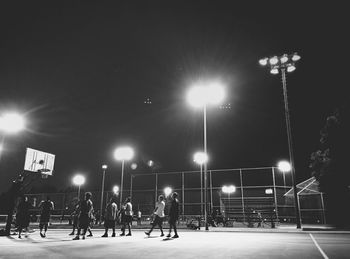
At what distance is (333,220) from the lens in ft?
70.7

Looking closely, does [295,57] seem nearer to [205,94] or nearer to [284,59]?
[284,59]

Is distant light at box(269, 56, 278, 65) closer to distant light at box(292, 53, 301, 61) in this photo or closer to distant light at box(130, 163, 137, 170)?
distant light at box(292, 53, 301, 61)

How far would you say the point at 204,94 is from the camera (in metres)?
19.2

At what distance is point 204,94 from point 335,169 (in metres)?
10.4

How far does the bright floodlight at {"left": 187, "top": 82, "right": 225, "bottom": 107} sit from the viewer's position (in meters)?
18.9

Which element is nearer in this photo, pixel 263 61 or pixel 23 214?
pixel 23 214

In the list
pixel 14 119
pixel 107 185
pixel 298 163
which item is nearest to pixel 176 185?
pixel 298 163

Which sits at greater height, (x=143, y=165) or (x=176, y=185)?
(x=143, y=165)

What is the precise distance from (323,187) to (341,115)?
5.20 meters

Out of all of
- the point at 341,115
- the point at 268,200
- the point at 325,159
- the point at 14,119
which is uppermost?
the point at 341,115

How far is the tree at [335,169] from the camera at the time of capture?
66.2ft

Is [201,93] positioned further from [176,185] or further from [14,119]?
[176,185]

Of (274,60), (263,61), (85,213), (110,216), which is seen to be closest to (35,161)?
(110,216)

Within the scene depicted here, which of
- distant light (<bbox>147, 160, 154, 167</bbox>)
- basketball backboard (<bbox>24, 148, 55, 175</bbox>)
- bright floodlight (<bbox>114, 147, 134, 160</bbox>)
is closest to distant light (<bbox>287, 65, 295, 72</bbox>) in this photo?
bright floodlight (<bbox>114, 147, 134, 160</bbox>)
